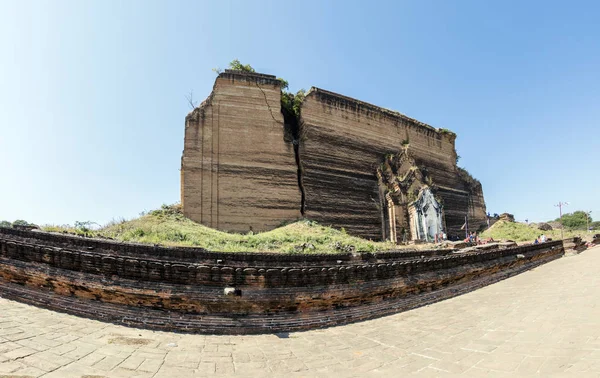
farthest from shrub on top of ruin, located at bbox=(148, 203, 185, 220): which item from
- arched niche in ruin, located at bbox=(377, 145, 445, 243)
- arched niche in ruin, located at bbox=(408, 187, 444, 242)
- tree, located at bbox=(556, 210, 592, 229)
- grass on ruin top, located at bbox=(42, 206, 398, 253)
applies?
tree, located at bbox=(556, 210, 592, 229)

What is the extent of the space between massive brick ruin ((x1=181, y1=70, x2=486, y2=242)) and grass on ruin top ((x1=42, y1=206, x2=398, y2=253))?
55.6 inches

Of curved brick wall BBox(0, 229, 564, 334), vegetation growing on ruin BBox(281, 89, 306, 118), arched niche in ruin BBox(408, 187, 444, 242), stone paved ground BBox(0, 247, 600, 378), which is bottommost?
stone paved ground BBox(0, 247, 600, 378)

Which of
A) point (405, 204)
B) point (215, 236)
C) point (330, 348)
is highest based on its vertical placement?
point (405, 204)

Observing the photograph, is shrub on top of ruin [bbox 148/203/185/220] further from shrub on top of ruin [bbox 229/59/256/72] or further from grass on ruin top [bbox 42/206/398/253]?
shrub on top of ruin [bbox 229/59/256/72]

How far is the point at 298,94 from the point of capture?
988 inches

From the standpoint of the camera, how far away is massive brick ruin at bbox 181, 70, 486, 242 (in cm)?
2009

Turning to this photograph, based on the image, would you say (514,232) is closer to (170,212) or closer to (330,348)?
(170,212)

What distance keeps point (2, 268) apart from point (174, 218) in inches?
513

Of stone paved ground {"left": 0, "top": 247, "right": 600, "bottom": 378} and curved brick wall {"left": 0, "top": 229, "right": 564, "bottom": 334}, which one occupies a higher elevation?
curved brick wall {"left": 0, "top": 229, "right": 564, "bottom": 334}

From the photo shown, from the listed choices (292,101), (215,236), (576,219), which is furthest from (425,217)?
(576,219)

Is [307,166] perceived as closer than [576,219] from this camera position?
Yes

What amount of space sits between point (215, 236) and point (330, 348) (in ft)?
41.0

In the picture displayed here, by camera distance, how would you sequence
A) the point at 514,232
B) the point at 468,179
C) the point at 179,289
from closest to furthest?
1. the point at 179,289
2. the point at 514,232
3. the point at 468,179

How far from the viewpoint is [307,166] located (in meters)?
→ 23.1
